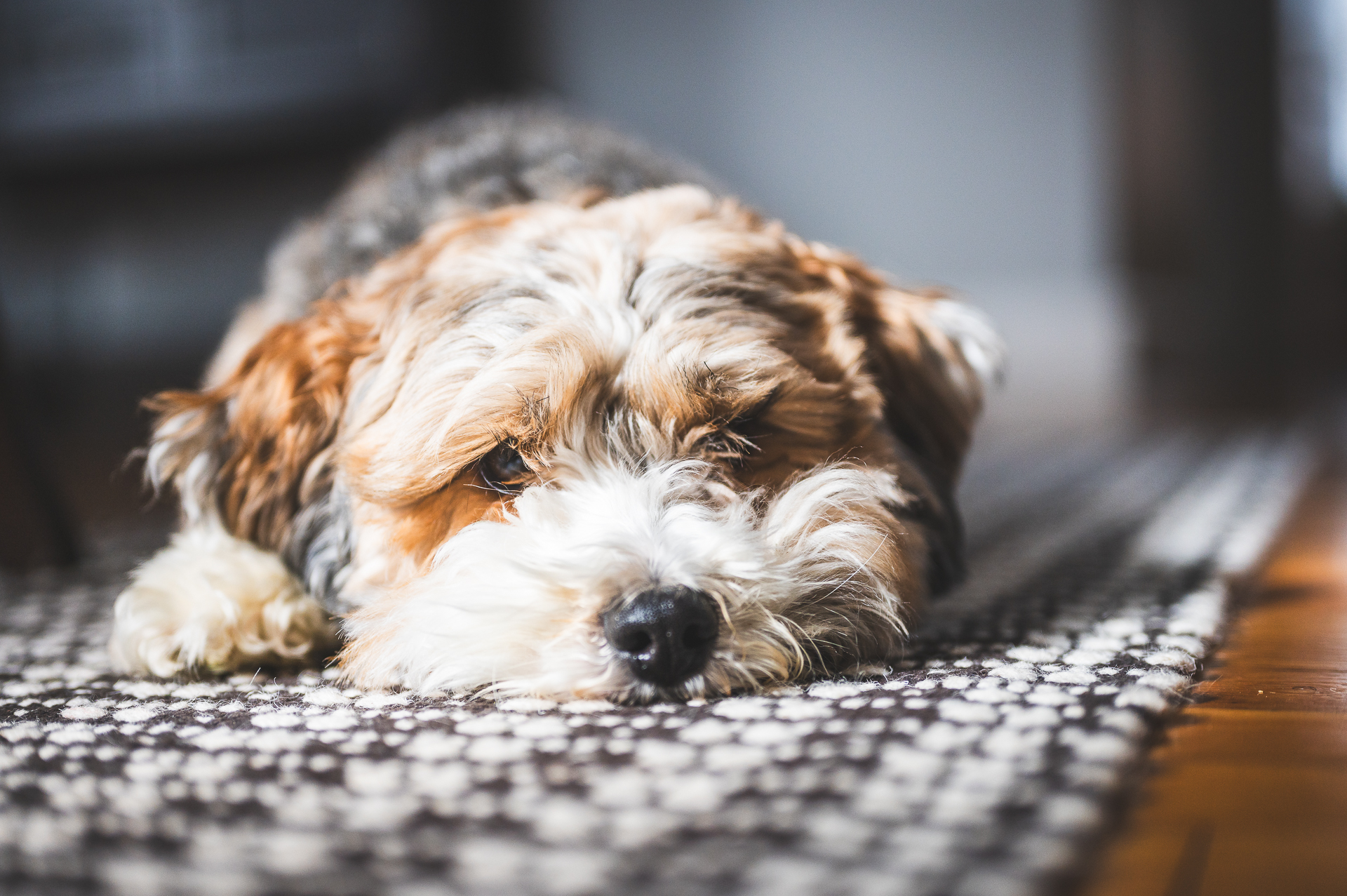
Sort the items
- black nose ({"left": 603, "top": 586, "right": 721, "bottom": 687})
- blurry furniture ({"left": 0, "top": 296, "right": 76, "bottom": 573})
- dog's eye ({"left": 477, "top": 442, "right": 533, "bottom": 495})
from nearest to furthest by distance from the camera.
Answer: black nose ({"left": 603, "top": 586, "right": 721, "bottom": 687}) < dog's eye ({"left": 477, "top": 442, "right": 533, "bottom": 495}) < blurry furniture ({"left": 0, "top": 296, "right": 76, "bottom": 573})

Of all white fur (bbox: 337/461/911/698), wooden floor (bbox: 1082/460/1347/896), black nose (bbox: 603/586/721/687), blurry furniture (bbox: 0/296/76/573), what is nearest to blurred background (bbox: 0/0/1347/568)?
blurry furniture (bbox: 0/296/76/573)

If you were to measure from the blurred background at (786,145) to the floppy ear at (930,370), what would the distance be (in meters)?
4.67

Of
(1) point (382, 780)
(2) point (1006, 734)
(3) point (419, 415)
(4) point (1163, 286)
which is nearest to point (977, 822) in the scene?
(2) point (1006, 734)

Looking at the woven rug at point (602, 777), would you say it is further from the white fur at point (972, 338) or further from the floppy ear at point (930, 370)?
the white fur at point (972, 338)

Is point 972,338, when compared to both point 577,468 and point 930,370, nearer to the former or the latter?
point 930,370

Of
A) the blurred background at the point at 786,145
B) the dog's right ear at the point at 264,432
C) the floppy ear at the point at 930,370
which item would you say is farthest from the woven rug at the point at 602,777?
the blurred background at the point at 786,145

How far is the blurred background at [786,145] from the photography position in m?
6.88

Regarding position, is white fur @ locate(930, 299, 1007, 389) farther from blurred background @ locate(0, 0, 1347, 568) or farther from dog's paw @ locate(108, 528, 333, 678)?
blurred background @ locate(0, 0, 1347, 568)

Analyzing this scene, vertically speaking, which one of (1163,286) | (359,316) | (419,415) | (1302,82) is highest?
(1302,82)

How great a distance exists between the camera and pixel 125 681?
1564 mm

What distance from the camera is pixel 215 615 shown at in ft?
5.29

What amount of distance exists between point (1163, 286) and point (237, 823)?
7877 mm

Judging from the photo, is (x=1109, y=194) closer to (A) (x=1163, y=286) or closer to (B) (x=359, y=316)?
(A) (x=1163, y=286)

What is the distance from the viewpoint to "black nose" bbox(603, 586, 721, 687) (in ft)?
4.30
